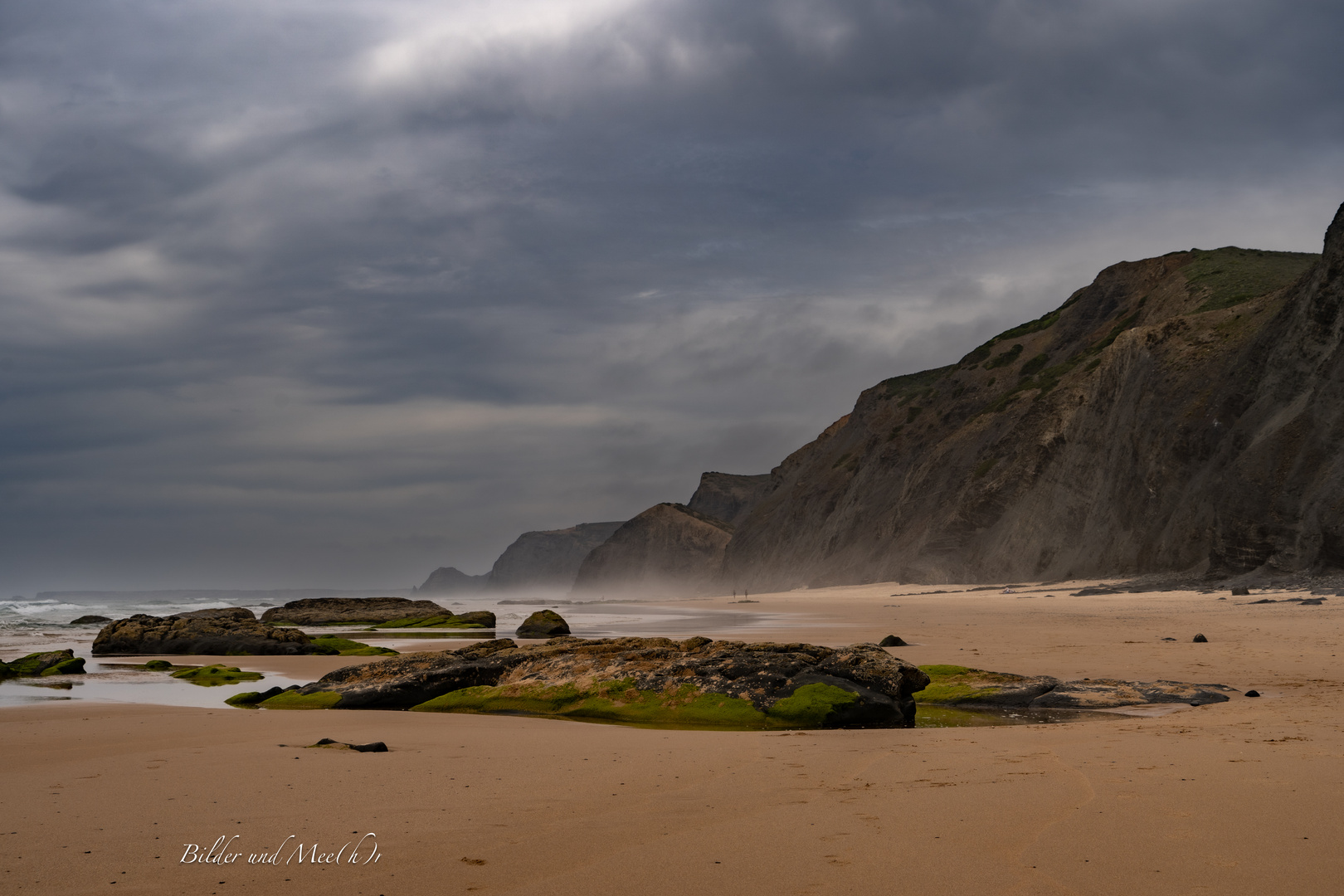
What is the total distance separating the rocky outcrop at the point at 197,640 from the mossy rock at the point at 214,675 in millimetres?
5579

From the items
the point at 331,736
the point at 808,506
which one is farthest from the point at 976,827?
the point at 808,506

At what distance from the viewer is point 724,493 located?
171875 millimetres

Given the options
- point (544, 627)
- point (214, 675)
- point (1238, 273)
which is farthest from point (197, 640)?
point (1238, 273)

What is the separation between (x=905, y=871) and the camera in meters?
3.90

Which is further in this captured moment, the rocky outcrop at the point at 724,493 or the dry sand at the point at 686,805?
the rocky outcrop at the point at 724,493

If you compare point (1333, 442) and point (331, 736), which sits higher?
point (1333, 442)

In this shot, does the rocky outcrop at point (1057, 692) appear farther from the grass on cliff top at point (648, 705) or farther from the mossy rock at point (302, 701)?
the mossy rock at point (302, 701)

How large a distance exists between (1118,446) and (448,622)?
1476 inches

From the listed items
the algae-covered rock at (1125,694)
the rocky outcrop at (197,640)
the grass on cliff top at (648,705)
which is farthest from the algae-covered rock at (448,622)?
the algae-covered rock at (1125,694)

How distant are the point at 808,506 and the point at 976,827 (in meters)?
92.6

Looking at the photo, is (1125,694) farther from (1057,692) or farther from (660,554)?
(660,554)

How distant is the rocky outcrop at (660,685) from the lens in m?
9.52

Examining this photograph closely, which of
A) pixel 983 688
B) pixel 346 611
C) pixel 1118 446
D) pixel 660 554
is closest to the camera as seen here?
pixel 983 688

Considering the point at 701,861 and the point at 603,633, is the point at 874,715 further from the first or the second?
the point at 603,633
